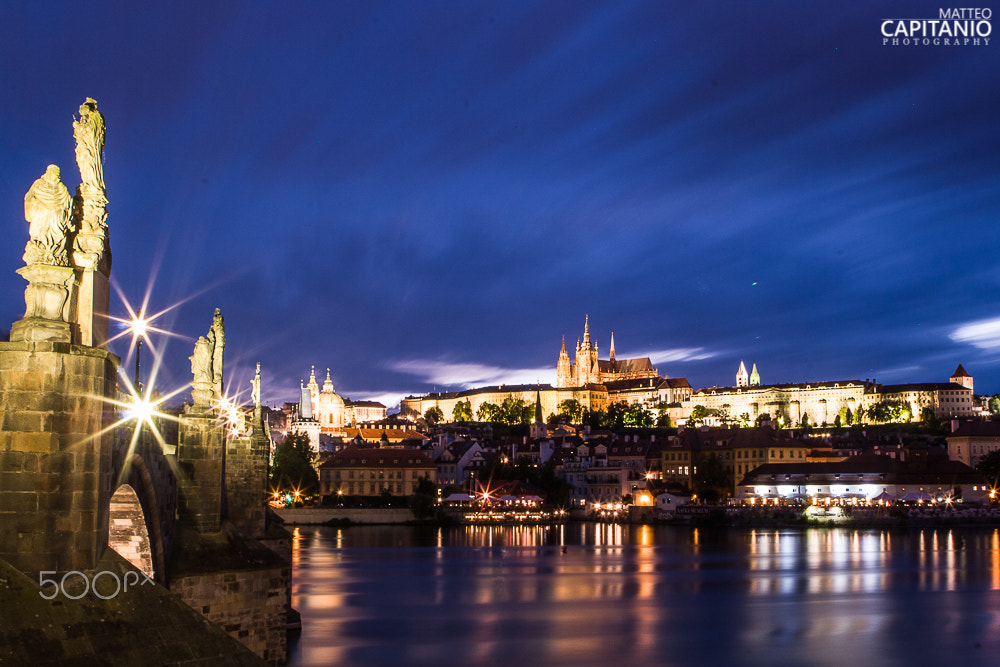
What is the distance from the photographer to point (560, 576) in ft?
147

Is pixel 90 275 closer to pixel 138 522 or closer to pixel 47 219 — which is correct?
pixel 47 219

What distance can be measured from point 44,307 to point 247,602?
29.5 ft

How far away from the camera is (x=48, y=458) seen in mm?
8477

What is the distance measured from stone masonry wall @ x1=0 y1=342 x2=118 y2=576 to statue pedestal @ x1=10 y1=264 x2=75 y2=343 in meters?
0.10

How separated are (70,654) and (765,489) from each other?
308ft

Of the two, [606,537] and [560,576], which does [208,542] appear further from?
[606,537]

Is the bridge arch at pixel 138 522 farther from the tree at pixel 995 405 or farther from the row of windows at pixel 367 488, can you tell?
the tree at pixel 995 405

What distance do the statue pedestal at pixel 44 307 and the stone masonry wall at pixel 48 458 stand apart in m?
0.10

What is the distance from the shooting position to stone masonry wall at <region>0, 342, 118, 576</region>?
328 inches

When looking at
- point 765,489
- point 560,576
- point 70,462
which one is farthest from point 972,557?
point 70,462

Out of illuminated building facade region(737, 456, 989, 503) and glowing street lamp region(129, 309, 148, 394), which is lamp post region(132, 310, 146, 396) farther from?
illuminated building facade region(737, 456, 989, 503)

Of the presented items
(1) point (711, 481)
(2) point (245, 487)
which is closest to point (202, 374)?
(2) point (245, 487)

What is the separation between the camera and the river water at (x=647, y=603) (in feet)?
85.9

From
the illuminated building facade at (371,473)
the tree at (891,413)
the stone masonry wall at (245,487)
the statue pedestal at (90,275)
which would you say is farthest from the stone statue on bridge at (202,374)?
the tree at (891,413)
